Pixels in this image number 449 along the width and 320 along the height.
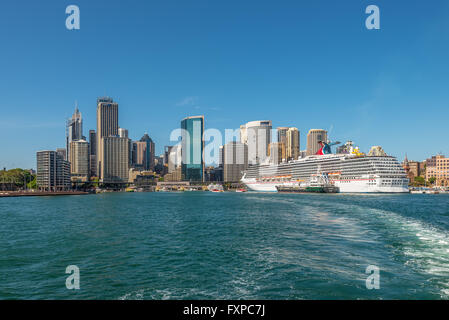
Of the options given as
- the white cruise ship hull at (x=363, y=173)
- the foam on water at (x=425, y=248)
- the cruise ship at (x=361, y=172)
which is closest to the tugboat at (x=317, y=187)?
the cruise ship at (x=361, y=172)

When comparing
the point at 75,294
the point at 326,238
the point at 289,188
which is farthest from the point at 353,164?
the point at 75,294

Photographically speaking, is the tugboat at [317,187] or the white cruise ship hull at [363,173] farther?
the tugboat at [317,187]

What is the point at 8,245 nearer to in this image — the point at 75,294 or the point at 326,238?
the point at 75,294

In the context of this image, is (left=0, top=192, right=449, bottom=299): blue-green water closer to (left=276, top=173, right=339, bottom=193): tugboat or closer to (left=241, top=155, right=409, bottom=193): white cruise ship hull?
(left=241, top=155, right=409, bottom=193): white cruise ship hull

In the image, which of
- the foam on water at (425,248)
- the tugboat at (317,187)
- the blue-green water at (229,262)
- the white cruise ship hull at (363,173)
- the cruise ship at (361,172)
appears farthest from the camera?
the tugboat at (317,187)

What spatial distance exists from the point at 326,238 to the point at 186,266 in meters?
17.1

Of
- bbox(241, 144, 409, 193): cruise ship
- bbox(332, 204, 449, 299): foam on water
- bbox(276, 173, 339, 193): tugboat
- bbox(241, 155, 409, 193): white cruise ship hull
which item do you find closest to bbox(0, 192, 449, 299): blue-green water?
bbox(332, 204, 449, 299): foam on water

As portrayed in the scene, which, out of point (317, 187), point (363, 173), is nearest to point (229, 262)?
point (363, 173)

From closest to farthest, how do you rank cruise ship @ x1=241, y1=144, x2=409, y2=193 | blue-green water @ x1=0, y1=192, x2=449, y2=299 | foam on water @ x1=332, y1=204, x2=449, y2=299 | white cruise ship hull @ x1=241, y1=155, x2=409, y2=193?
blue-green water @ x1=0, y1=192, x2=449, y2=299 < foam on water @ x1=332, y1=204, x2=449, y2=299 < white cruise ship hull @ x1=241, y1=155, x2=409, y2=193 < cruise ship @ x1=241, y1=144, x2=409, y2=193

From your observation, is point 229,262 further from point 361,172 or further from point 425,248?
point 361,172

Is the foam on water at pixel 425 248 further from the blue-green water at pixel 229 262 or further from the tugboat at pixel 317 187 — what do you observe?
the tugboat at pixel 317 187

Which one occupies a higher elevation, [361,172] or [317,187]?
[361,172]

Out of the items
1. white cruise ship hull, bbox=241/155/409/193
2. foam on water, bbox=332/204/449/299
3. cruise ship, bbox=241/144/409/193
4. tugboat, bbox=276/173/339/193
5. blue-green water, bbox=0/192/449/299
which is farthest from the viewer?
tugboat, bbox=276/173/339/193
